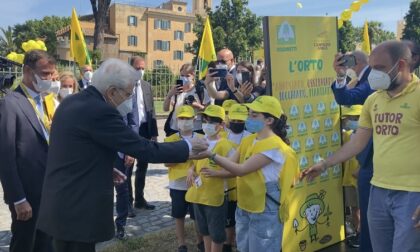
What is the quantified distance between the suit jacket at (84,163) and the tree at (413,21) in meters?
48.6

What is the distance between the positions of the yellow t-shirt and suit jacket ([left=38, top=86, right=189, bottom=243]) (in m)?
1.68

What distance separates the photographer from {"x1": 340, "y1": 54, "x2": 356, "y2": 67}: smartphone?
14.9 feet

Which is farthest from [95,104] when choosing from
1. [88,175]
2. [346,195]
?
[346,195]

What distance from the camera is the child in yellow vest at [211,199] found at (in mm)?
4383

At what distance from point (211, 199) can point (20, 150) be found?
1756mm

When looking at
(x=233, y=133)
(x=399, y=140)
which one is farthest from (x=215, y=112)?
(x=399, y=140)

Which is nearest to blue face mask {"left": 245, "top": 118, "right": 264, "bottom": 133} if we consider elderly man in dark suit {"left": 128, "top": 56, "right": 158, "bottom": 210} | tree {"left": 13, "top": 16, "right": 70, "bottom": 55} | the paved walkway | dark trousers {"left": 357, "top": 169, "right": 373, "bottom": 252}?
dark trousers {"left": 357, "top": 169, "right": 373, "bottom": 252}

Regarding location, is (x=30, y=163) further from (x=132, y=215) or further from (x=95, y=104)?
(x=132, y=215)

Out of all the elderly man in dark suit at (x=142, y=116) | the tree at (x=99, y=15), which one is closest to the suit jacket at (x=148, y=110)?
the elderly man in dark suit at (x=142, y=116)

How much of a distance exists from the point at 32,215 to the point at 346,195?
3647mm

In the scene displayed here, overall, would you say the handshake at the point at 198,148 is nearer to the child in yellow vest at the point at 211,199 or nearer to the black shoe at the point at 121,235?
the child in yellow vest at the point at 211,199

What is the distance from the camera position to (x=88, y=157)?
2826 millimetres

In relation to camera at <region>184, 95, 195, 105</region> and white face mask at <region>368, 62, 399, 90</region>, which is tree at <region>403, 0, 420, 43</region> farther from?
white face mask at <region>368, 62, 399, 90</region>

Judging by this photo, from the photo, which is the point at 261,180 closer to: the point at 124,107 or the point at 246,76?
the point at 124,107
